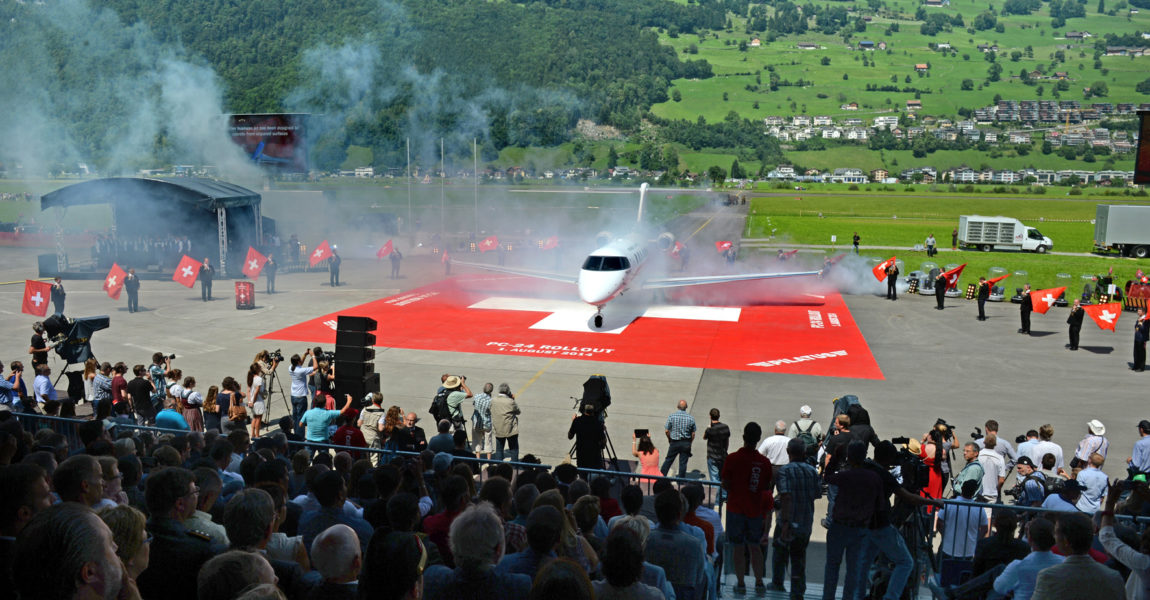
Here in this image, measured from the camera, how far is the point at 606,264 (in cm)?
2602

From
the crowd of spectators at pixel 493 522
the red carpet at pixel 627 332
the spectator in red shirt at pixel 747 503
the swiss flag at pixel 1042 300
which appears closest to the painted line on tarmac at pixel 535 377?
the red carpet at pixel 627 332

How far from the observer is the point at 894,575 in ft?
25.1

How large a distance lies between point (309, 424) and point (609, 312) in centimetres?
1853

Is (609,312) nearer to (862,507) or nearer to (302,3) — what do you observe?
(862,507)

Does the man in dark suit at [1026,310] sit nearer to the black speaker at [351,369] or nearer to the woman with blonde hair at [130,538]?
the black speaker at [351,369]

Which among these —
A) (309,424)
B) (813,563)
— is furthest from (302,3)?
(813,563)

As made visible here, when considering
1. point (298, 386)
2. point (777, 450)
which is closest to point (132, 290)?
point (298, 386)

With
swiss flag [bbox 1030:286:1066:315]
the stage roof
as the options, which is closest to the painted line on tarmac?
swiss flag [bbox 1030:286:1066:315]

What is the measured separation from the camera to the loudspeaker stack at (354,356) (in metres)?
15.3

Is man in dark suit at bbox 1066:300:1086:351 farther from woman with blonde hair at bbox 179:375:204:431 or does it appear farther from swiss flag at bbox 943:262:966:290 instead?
woman with blonde hair at bbox 179:375:204:431

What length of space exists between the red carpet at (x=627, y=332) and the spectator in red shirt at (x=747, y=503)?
43.9 ft

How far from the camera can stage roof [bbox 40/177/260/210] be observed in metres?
37.4

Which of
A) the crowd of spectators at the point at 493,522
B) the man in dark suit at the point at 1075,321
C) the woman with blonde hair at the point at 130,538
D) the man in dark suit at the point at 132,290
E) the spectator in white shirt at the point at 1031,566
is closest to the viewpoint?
the crowd of spectators at the point at 493,522

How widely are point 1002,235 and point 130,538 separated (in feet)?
193
